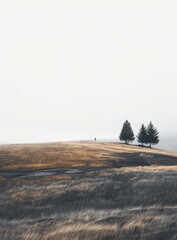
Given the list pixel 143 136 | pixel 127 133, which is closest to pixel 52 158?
pixel 143 136

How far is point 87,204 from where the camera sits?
35.1 meters

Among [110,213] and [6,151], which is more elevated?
[6,151]

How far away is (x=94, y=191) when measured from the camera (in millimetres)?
39125

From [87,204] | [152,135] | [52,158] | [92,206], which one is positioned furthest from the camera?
[152,135]

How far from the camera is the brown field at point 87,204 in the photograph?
26016mm

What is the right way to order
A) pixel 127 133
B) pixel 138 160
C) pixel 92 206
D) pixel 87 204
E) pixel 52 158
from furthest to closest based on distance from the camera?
pixel 127 133
pixel 52 158
pixel 138 160
pixel 87 204
pixel 92 206

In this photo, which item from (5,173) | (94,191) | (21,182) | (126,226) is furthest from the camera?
(5,173)

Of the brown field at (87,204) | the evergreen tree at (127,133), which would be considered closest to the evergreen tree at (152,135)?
the evergreen tree at (127,133)

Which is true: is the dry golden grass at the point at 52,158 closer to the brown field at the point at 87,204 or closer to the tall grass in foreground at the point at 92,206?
the brown field at the point at 87,204

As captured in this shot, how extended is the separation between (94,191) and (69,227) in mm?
11787

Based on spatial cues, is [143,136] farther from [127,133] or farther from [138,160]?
[138,160]

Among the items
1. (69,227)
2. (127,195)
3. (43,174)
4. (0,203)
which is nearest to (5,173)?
(43,174)

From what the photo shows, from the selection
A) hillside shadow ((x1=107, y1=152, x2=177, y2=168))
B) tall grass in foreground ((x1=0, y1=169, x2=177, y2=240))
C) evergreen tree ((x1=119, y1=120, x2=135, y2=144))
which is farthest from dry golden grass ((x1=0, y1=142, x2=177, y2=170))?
evergreen tree ((x1=119, y1=120, x2=135, y2=144))

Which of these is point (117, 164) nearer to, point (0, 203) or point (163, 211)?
point (0, 203)
